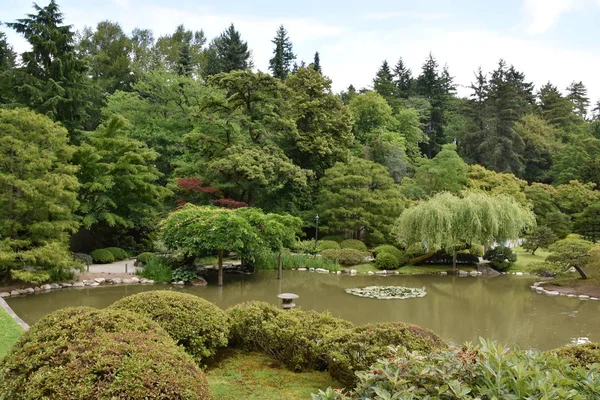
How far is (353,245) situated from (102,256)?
9.66 metres

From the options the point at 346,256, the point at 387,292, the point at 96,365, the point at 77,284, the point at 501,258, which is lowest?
the point at 387,292

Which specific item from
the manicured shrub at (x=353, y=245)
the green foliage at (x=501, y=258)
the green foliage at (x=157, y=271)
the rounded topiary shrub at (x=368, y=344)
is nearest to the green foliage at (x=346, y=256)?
the manicured shrub at (x=353, y=245)

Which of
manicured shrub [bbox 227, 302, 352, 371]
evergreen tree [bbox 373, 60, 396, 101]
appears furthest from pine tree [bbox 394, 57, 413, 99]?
manicured shrub [bbox 227, 302, 352, 371]

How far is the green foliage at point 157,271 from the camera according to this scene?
13.9 metres

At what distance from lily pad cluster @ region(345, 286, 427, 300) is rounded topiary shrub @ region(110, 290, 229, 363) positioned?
7.87 metres

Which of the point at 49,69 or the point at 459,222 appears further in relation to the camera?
the point at 49,69

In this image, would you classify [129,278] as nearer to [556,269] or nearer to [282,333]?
[282,333]

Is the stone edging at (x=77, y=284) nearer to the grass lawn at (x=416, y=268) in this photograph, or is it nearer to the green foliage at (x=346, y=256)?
the green foliage at (x=346, y=256)

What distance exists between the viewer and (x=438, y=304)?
12180 millimetres

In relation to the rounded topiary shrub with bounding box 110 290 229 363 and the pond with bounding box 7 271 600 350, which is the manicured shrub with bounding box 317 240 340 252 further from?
the rounded topiary shrub with bounding box 110 290 229 363

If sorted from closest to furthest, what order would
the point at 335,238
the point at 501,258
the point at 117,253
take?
the point at 117,253, the point at 501,258, the point at 335,238

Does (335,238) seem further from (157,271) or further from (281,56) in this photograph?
(281,56)

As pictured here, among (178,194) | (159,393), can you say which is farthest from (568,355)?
(178,194)

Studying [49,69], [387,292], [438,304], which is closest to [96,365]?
[438,304]
